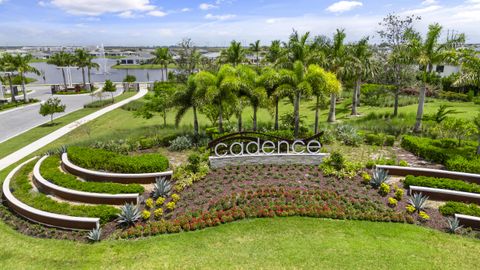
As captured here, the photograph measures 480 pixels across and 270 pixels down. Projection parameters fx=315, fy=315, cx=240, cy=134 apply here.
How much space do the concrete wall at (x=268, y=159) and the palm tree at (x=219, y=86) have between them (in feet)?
12.8

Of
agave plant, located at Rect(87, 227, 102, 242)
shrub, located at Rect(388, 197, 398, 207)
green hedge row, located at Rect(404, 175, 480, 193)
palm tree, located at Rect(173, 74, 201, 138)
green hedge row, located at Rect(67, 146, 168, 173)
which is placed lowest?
agave plant, located at Rect(87, 227, 102, 242)

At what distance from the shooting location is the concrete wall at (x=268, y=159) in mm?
16266

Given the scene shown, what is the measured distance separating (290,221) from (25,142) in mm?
21389

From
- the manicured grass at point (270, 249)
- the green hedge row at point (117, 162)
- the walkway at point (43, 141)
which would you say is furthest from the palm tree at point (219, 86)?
the walkway at point (43, 141)

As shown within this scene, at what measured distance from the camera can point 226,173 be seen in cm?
1559

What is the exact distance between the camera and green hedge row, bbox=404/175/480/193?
1322 centimetres

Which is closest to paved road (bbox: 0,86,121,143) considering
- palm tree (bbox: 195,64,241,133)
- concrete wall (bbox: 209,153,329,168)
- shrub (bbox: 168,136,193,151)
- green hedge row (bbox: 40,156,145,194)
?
green hedge row (bbox: 40,156,145,194)

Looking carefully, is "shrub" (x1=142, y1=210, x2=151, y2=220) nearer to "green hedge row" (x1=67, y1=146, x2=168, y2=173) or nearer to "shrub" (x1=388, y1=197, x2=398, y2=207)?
"green hedge row" (x1=67, y1=146, x2=168, y2=173)

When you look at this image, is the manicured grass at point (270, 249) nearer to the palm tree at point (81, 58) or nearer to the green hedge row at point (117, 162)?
the green hedge row at point (117, 162)

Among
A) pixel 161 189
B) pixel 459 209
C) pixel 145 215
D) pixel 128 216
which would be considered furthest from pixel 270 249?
pixel 459 209

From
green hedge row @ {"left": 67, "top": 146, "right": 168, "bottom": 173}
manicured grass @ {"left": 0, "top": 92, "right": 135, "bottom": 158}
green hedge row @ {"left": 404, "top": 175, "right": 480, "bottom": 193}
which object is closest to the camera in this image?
green hedge row @ {"left": 404, "top": 175, "right": 480, "bottom": 193}

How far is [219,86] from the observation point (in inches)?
731

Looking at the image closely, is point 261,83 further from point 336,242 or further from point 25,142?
point 25,142

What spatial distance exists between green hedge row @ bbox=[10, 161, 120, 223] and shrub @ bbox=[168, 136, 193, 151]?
6.94m
